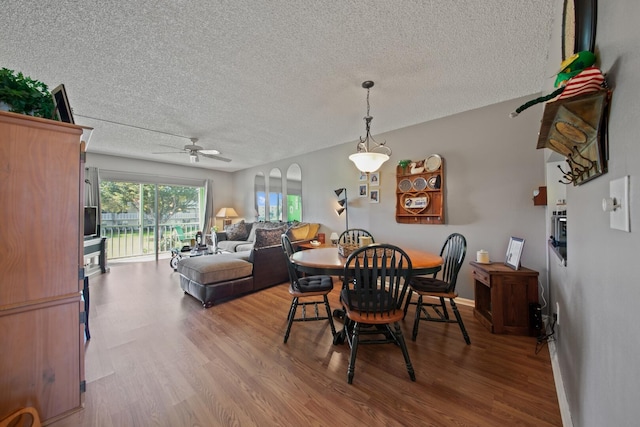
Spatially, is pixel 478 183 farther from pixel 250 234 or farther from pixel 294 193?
pixel 250 234

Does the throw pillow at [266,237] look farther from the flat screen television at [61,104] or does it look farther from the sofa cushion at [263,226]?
the flat screen television at [61,104]

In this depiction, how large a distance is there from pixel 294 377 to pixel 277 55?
2578 millimetres

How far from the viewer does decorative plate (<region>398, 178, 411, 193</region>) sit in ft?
11.8

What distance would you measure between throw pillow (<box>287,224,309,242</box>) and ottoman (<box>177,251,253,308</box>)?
3.51 feet

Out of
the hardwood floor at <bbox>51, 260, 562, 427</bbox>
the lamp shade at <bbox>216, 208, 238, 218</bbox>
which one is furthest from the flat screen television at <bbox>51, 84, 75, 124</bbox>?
the lamp shade at <bbox>216, 208, 238, 218</bbox>

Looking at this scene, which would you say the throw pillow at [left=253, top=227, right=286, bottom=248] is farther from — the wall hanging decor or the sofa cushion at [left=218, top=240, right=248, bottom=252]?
the wall hanging decor

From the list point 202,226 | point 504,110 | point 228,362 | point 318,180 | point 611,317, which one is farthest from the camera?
point 202,226

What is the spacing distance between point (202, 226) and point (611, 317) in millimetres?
7656

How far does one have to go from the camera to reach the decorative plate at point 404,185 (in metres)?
3.58

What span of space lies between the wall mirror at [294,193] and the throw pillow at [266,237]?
1.46 metres

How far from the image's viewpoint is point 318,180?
493 centimetres

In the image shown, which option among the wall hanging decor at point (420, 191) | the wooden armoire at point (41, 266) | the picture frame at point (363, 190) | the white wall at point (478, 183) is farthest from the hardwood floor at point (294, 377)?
the picture frame at point (363, 190)

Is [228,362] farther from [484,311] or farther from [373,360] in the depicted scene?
[484,311]

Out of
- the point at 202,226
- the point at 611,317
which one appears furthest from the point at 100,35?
the point at 202,226
